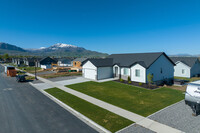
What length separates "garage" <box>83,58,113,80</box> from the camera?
26834 mm

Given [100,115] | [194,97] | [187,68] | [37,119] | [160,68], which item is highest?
[160,68]

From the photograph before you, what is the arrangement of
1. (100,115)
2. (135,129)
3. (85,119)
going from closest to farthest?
1. (135,129)
2. (85,119)
3. (100,115)

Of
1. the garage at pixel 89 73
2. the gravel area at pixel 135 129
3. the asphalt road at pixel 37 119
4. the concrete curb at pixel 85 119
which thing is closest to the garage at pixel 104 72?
the garage at pixel 89 73

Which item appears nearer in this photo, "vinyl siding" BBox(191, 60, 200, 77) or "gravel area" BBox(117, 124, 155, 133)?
"gravel area" BBox(117, 124, 155, 133)

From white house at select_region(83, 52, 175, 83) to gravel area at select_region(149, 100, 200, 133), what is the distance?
10629 millimetres

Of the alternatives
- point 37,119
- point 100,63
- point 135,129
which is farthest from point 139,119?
point 100,63

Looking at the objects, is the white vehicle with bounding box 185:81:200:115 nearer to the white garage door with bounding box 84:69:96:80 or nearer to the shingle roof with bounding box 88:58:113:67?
the shingle roof with bounding box 88:58:113:67

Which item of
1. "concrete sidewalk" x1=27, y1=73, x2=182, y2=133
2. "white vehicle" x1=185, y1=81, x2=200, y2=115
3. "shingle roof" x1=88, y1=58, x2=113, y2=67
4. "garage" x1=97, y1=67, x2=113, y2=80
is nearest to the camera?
"concrete sidewalk" x1=27, y1=73, x2=182, y2=133

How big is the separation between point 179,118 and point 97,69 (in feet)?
60.9

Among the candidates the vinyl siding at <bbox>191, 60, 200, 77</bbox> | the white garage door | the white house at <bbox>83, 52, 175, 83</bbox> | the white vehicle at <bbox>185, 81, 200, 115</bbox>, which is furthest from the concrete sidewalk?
the vinyl siding at <bbox>191, 60, 200, 77</bbox>

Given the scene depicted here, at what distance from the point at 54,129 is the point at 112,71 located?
72.1 ft

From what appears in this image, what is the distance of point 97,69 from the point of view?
86.9 ft

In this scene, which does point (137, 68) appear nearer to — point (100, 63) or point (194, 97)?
point (100, 63)

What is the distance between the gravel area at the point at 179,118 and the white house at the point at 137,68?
418 inches
